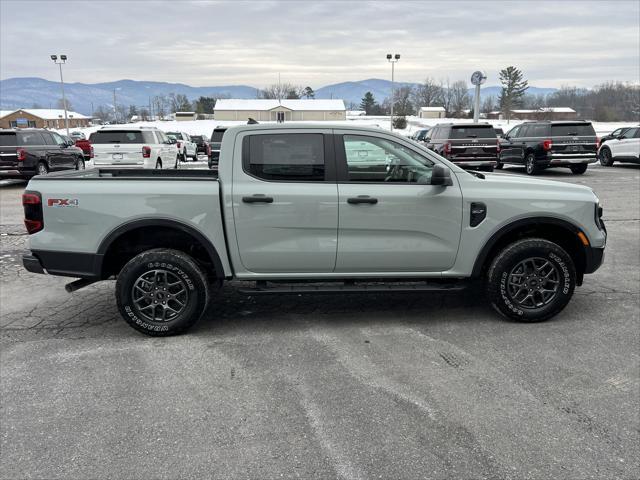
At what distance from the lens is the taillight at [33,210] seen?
14.2 feet

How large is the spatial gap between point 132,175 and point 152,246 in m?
0.78

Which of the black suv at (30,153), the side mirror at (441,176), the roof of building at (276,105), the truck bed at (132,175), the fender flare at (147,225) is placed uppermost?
the roof of building at (276,105)

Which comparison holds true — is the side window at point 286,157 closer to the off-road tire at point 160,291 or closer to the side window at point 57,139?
the off-road tire at point 160,291

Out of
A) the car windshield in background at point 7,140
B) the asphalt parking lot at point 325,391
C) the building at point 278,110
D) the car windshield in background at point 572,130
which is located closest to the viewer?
the asphalt parking lot at point 325,391

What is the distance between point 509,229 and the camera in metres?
4.59

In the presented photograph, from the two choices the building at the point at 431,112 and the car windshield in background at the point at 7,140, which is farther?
the building at the point at 431,112

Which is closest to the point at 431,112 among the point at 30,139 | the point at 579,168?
the point at 579,168

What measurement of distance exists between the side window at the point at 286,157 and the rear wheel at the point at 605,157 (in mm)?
21174

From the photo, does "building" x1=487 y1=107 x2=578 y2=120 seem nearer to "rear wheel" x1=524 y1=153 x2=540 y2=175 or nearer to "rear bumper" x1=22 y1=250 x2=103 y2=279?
"rear wheel" x1=524 y1=153 x2=540 y2=175

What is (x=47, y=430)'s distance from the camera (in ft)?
10.2

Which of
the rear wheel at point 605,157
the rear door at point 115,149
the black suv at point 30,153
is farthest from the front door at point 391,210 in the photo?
the rear wheel at point 605,157

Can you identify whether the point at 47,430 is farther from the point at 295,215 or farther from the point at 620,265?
the point at 620,265

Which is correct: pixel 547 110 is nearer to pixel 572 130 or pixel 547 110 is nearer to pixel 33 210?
pixel 572 130

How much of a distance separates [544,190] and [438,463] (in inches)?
114
